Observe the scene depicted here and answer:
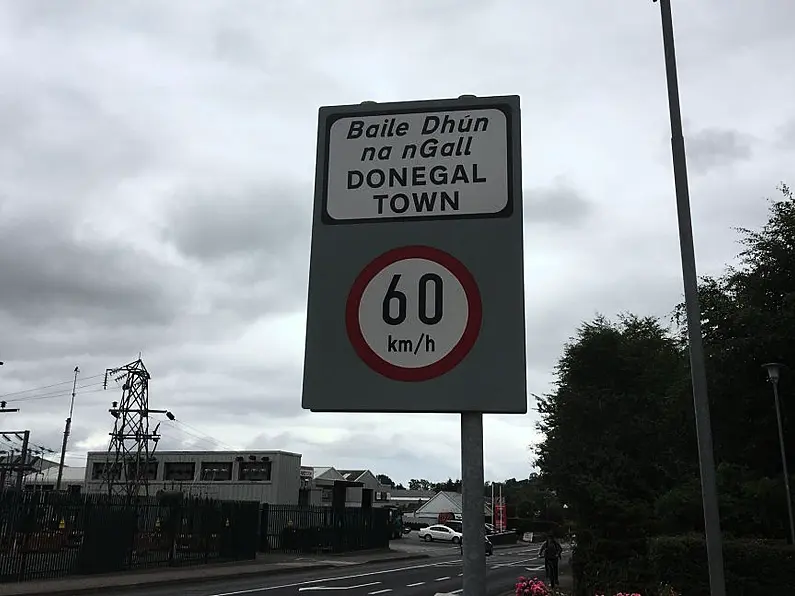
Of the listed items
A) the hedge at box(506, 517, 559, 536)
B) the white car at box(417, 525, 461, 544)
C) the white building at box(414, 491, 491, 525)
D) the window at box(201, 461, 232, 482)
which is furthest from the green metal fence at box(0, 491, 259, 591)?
the white building at box(414, 491, 491, 525)

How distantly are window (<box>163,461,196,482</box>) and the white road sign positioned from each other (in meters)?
56.4

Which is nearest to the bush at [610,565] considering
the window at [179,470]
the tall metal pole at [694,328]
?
the tall metal pole at [694,328]

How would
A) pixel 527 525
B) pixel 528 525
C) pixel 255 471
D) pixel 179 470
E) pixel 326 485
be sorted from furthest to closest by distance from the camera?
1. pixel 527 525
2. pixel 528 525
3. pixel 326 485
4. pixel 179 470
5. pixel 255 471

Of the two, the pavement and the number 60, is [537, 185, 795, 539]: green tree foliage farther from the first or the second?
the number 60

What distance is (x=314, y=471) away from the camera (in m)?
66.2

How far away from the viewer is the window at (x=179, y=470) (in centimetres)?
5616

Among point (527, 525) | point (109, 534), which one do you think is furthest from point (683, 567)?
point (527, 525)

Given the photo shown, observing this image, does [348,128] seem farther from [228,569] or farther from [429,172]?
[228,569]

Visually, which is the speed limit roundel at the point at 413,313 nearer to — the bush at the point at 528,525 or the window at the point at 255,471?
the window at the point at 255,471

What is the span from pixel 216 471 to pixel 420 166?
54890 millimetres

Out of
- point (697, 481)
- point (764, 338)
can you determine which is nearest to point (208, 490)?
point (697, 481)

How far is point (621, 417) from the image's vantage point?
27438 mm

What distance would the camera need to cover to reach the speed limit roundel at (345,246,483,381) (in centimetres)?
249

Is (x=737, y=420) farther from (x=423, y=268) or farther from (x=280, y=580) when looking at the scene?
(x=423, y=268)
